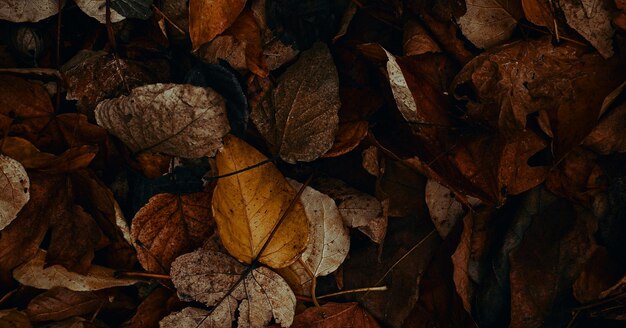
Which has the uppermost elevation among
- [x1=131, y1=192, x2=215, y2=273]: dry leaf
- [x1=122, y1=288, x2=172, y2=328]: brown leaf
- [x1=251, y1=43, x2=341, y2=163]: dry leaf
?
[x1=251, y1=43, x2=341, y2=163]: dry leaf

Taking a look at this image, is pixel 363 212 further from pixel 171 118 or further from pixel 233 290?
pixel 171 118

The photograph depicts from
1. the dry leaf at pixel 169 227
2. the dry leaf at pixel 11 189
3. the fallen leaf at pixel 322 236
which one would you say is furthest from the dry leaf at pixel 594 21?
the dry leaf at pixel 11 189

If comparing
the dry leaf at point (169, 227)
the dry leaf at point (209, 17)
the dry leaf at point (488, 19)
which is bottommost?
the dry leaf at point (169, 227)

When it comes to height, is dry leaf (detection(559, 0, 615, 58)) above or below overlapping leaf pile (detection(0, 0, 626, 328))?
above

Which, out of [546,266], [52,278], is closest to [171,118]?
[52,278]

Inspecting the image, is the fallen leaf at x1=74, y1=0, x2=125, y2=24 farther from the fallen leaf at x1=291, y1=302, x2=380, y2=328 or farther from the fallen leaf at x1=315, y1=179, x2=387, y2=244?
the fallen leaf at x1=291, y1=302, x2=380, y2=328

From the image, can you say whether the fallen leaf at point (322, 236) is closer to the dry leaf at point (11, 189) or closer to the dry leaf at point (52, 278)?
the dry leaf at point (52, 278)

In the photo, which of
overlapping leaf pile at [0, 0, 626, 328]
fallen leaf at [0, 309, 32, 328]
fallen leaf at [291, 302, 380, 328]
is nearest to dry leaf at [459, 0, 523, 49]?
overlapping leaf pile at [0, 0, 626, 328]
